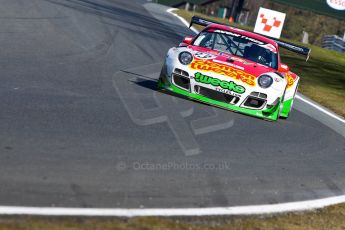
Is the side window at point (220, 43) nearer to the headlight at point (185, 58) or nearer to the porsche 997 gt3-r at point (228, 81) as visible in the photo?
the porsche 997 gt3-r at point (228, 81)

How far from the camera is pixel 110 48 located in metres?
Result: 13.6

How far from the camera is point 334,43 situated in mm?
31141

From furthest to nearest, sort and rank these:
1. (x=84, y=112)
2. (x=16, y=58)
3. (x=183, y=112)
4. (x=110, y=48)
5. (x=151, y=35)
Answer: (x=151, y=35) < (x=110, y=48) < (x=16, y=58) < (x=183, y=112) < (x=84, y=112)

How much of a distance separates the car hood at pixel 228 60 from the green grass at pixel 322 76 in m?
3.09

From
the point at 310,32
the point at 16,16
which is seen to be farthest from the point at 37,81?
the point at 310,32

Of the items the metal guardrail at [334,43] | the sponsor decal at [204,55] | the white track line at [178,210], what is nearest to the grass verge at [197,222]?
the white track line at [178,210]

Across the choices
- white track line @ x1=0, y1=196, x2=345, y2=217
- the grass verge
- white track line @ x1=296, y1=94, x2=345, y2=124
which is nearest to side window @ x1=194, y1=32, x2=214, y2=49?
white track line @ x1=296, y1=94, x2=345, y2=124

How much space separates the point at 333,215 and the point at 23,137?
2.80 m

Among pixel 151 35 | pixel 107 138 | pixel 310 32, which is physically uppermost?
pixel 107 138

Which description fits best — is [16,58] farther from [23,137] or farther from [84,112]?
[23,137]

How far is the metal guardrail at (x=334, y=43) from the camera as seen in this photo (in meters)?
30.6

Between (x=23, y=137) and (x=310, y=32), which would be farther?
(x=310, y=32)

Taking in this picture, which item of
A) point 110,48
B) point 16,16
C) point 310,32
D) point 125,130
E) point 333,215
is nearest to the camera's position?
point 333,215

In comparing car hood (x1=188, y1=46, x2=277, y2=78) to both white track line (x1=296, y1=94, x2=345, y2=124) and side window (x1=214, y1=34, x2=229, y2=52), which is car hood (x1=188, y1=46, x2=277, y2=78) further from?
white track line (x1=296, y1=94, x2=345, y2=124)
